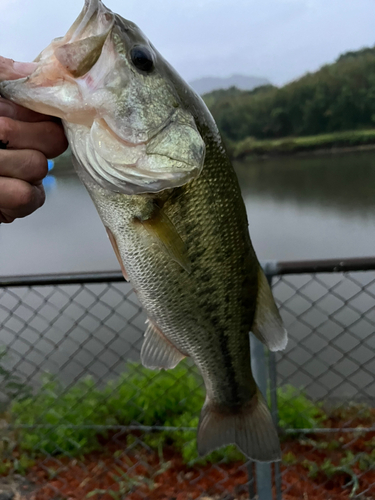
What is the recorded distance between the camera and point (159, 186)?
2.49ft

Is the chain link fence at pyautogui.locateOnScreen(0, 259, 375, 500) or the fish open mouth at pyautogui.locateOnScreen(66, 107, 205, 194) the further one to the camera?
the chain link fence at pyautogui.locateOnScreen(0, 259, 375, 500)

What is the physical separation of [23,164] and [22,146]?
0.11 ft

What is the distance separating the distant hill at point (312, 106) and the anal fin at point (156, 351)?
269 inches

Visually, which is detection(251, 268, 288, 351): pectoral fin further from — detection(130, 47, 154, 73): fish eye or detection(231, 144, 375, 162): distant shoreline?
detection(231, 144, 375, 162): distant shoreline

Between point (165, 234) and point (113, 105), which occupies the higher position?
point (113, 105)

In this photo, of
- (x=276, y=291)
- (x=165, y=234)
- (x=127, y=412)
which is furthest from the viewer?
(x=276, y=291)

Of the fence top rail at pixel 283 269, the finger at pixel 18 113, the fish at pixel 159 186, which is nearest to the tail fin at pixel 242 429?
the fish at pixel 159 186

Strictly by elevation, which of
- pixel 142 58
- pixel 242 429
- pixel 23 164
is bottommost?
pixel 242 429

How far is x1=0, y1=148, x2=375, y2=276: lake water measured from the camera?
17.2 ft

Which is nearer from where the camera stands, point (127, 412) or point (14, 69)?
point (14, 69)

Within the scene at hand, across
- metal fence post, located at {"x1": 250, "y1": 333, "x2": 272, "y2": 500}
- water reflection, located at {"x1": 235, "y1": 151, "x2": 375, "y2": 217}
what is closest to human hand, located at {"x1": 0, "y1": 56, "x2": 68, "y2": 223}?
metal fence post, located at {"x1": 250, "y1": 333, "x2": 272, "y2": 500}

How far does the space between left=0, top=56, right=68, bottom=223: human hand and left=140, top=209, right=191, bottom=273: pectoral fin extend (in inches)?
9.2

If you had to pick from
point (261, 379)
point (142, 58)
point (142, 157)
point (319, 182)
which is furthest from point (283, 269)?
point (319, 182)

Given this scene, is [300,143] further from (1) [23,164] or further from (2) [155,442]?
(1) [23,164]
